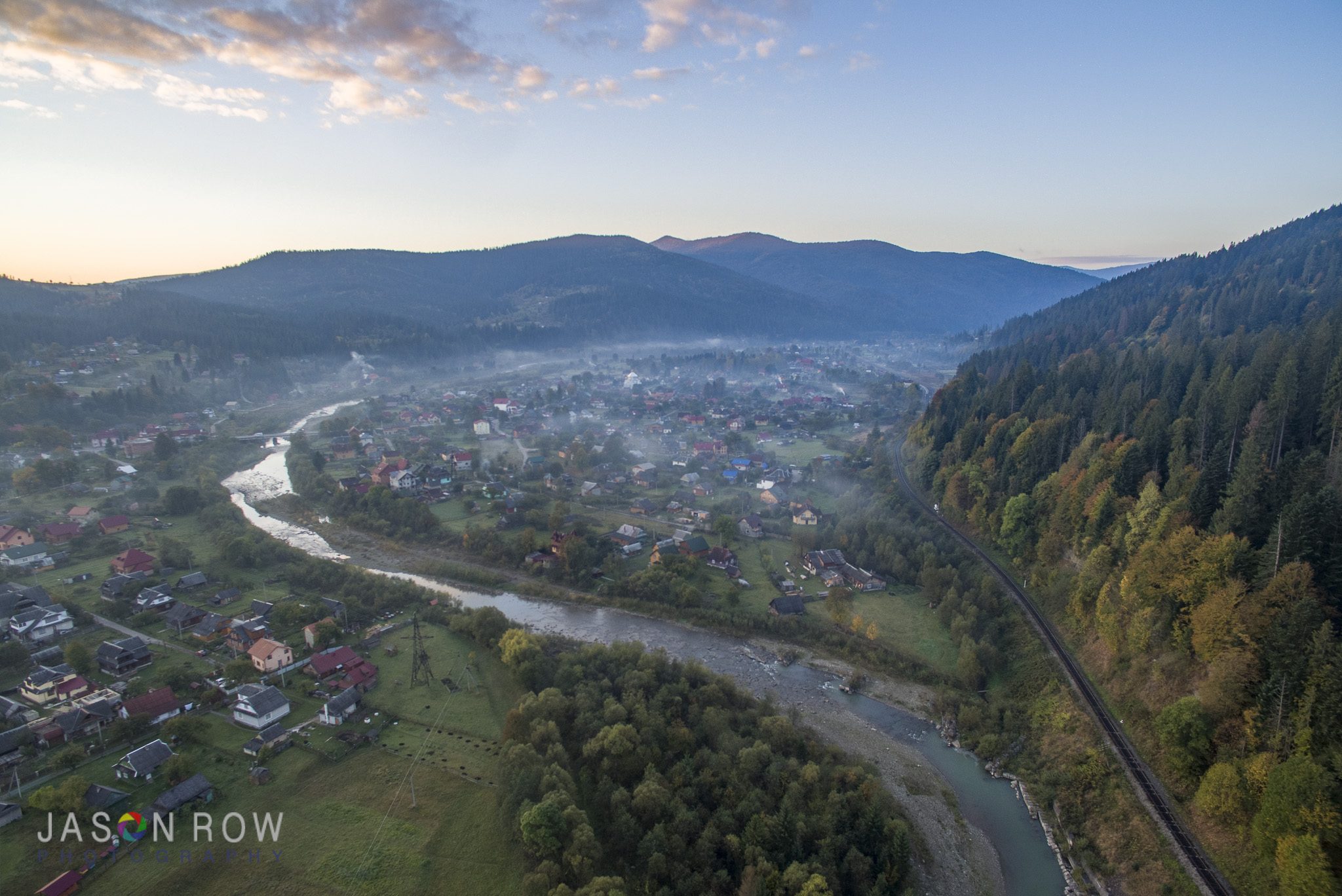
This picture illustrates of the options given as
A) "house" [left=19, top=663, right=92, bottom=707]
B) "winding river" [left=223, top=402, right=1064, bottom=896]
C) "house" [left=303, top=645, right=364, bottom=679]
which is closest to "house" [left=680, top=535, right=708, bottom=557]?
"winding river" [left=223, top=402, right=1064, bottom=896]

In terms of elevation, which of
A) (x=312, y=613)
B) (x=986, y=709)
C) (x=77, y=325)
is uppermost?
(x=77, y=325)

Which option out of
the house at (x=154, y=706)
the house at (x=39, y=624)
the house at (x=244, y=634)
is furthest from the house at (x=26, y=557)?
the house at (x=154, y=706)

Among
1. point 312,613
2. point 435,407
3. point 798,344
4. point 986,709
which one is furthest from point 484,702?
point 798,344

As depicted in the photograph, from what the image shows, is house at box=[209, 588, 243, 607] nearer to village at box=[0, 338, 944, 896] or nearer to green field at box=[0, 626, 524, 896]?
village at box=[0, 338, 944, 896]

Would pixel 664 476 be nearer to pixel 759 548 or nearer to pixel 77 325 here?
pixel 759 548

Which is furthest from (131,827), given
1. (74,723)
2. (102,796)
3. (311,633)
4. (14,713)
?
(311,633)

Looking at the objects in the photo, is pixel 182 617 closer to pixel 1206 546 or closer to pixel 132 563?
pixel 132 563
